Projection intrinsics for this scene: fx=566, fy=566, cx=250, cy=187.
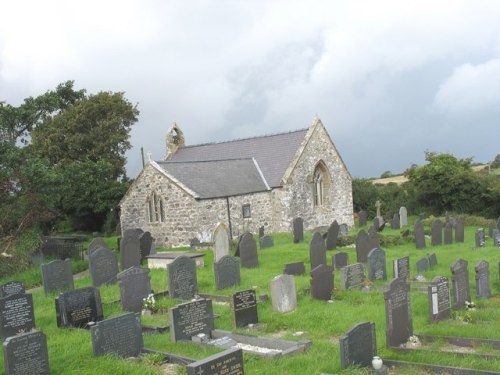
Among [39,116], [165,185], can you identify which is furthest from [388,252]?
[39,116]

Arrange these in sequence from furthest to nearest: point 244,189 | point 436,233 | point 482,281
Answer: point 244,189
point 436,233
point 482,281

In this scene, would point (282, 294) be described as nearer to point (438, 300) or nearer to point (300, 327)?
point (300, 327)

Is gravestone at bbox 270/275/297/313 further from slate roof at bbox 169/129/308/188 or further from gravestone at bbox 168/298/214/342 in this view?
slate roof at bbox 169/129/308/188

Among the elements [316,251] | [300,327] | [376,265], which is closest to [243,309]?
[300,327]

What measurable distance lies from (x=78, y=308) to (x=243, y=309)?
3.31 meters

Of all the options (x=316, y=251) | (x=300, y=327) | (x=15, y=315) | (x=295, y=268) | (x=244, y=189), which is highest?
(x=244, y=189)

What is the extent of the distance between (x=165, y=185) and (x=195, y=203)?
6.21 ft

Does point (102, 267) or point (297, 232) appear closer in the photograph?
point (102, 267)

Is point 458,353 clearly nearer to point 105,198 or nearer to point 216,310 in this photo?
point 216,310

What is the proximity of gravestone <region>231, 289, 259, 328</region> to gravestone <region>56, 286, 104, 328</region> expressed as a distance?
2.84 m

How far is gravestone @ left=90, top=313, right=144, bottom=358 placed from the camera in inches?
355

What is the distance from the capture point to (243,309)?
11203 millimetres

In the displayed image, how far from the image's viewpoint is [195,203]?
25453 millimetres

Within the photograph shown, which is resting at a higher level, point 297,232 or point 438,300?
point 297,232
